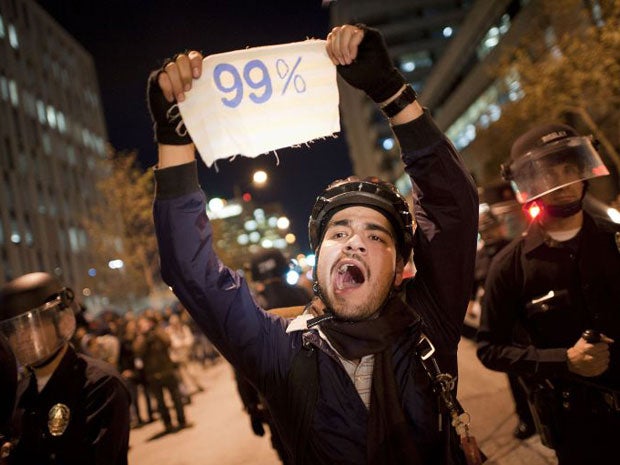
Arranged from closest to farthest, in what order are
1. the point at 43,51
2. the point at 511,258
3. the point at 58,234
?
the point at 511,258
the point at 58,234
the point at 43,51

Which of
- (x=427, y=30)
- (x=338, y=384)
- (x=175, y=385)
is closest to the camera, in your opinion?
(x=338, y=384)

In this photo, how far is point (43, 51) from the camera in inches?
2274

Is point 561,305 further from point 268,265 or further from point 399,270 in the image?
point 268,265

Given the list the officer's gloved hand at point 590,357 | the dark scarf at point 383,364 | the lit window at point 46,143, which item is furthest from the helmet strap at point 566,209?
the lit window at point 46,143

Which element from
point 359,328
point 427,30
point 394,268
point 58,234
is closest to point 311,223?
point 394,268

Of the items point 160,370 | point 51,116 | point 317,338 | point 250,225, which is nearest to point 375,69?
point 317,338

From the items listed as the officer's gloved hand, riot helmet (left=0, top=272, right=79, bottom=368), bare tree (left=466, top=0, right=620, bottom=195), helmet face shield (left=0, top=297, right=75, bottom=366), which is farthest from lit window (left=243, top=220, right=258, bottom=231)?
the officer's gloved hand

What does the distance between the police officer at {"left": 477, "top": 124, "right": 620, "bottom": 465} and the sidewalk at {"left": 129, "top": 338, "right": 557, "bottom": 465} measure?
1989 millimetres

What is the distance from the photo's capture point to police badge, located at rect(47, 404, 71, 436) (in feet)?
9.17

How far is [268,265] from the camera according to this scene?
6715mm

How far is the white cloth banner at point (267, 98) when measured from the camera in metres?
2.03

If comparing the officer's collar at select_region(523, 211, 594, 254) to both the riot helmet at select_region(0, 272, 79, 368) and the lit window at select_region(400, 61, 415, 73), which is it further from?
the lit window at select_region(400, 61, 415, 73)

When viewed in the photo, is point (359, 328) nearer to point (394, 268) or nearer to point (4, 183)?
point (394, 268)

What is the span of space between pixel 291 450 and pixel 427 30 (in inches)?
2946
